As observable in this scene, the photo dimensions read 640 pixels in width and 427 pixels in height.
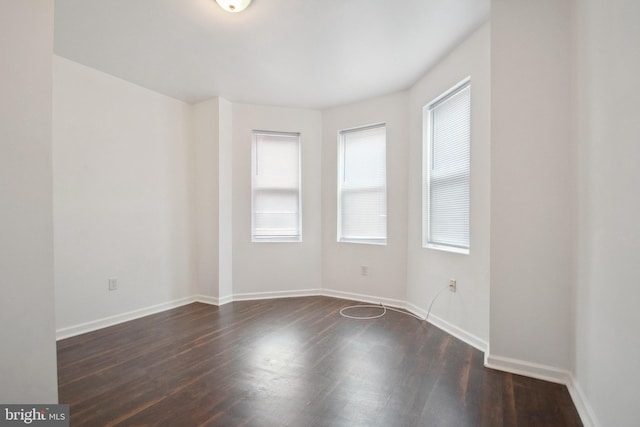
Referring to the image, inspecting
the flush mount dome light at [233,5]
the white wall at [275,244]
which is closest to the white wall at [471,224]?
the white wall at [275,244]

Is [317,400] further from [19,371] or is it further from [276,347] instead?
[19,371]

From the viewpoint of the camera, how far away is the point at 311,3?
2191mm

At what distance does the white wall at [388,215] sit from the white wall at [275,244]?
0.14 meters

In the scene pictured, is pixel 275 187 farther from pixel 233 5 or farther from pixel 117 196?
pixel 233 5

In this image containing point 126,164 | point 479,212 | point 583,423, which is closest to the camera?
point 583,423

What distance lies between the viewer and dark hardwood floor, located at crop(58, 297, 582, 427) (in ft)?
5.57

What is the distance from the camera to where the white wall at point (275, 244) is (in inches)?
164

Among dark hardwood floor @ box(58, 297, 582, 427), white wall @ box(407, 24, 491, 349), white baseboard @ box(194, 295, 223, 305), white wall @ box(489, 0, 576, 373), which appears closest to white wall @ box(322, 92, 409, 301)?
white wall @ box(407, 24, 491, 349)

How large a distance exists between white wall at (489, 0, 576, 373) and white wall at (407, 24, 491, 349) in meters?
0.32

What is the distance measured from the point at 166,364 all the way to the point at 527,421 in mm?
2405

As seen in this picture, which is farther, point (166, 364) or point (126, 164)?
point (126, 164)

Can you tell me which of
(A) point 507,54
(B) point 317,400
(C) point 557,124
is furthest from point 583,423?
(A) point 507,54

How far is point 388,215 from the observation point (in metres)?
3.88

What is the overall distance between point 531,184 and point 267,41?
2.39 m
